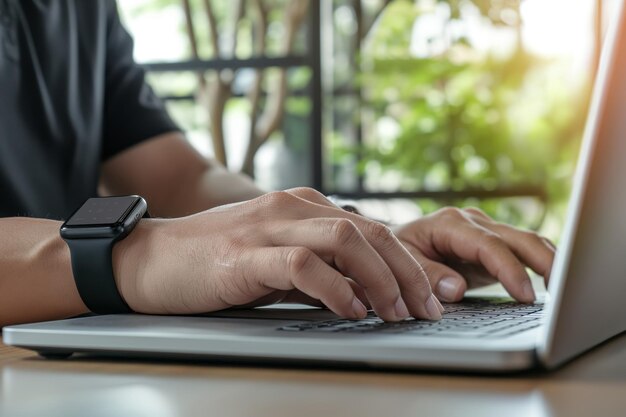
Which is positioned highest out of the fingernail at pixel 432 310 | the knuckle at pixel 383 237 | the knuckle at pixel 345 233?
the knuckle at pixel 345 233

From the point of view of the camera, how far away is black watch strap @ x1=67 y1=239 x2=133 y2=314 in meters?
0.70

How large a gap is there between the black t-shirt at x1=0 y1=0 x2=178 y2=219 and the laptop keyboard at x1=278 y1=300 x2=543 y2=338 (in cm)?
72

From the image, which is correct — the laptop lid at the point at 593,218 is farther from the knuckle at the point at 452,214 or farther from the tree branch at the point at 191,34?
the tree branch at the point at 191,34

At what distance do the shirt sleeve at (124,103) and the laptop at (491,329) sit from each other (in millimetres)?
916

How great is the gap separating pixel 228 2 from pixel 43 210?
2930 millimetres

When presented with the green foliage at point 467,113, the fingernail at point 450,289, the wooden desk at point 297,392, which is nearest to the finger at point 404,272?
the wooden desk at point 297,392

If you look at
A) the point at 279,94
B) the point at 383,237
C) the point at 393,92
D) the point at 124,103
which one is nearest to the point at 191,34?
the point at 279,94

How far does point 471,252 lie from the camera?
0.93 m

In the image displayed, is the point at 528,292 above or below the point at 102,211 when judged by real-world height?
below

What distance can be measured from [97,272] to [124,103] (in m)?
0.87

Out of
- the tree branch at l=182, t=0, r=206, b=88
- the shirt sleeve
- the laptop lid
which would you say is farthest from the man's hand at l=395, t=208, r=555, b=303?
the tree branch at l=182, t=0, r=206, b=88

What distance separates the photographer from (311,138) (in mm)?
3898

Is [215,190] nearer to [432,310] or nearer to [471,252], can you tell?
[471,252]

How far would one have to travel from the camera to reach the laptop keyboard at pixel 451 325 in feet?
1.77
